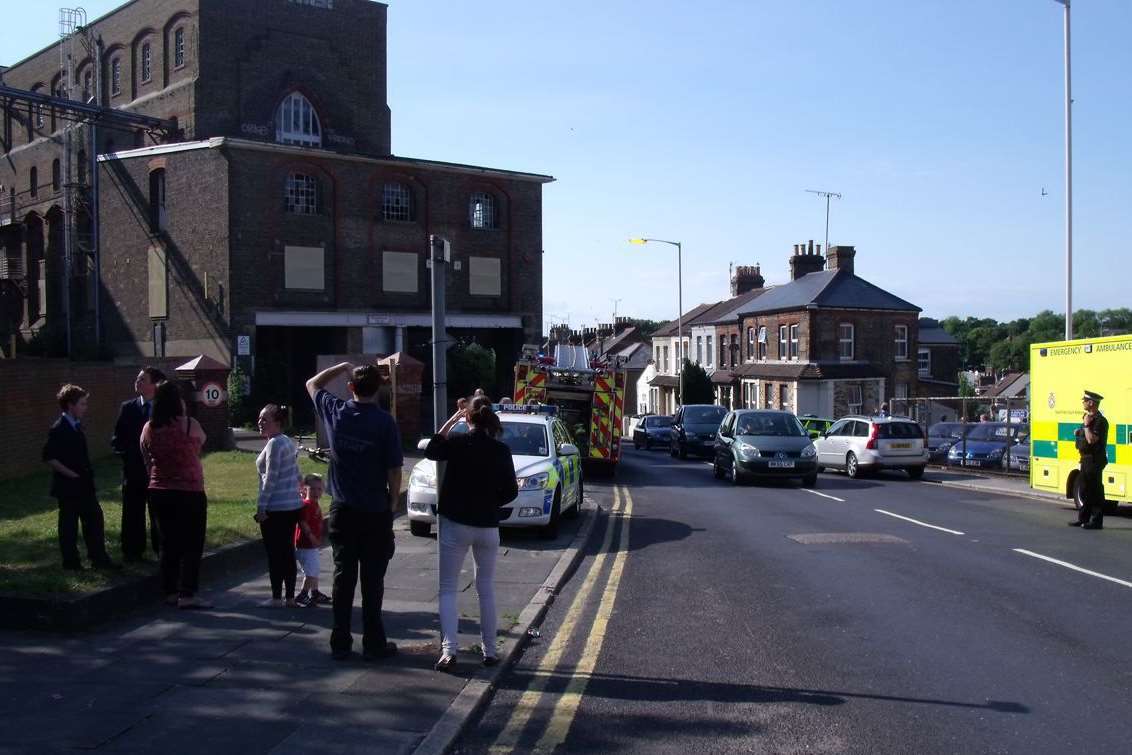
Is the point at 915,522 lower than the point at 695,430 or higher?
lower

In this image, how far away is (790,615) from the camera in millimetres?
8664

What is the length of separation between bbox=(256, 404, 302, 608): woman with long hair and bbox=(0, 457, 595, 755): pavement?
12.8 inches

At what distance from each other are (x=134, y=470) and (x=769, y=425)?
56.8 ft

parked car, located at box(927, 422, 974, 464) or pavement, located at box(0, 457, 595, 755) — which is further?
parked car, located at box(927, 422, 974, 464)

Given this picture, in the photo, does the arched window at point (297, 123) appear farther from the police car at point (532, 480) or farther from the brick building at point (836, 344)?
the police car at point (532, 480)

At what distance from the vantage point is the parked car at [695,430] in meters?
34.7

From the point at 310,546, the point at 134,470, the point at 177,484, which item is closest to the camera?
the point at 177,484

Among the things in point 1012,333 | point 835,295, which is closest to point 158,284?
point 835,295

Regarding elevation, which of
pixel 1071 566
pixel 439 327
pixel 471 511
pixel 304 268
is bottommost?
pixel 1071 566

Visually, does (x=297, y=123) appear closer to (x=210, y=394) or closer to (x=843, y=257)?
(x=210, y=394)

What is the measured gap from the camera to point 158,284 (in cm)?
3953

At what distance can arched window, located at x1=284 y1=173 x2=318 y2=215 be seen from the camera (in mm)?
38562

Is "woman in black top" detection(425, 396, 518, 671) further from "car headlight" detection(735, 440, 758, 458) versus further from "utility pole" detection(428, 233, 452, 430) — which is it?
"car headlight" detection(735, 440, 758, 458)

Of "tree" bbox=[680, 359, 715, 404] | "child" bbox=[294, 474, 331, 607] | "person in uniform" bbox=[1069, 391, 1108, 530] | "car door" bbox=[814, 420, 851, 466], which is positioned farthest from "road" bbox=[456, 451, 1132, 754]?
"tree" bbox=[680, 359, 715, 404]
